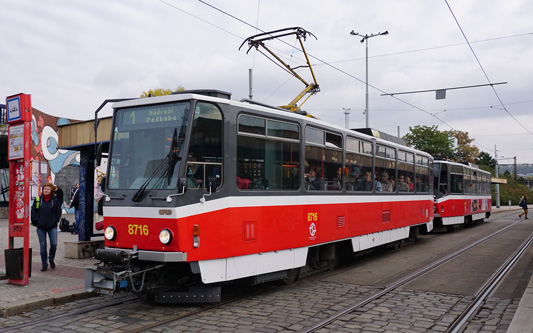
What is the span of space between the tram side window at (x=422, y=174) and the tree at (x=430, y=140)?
115 ft

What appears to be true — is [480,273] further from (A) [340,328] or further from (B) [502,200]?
(B) [502,200]

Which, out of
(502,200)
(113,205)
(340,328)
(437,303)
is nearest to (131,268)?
(113,205)

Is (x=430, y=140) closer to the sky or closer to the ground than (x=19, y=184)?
closer to the sky

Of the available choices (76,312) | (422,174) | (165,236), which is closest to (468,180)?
(422,174)

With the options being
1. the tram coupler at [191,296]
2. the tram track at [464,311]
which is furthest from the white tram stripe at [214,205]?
the tram track at [464,311]

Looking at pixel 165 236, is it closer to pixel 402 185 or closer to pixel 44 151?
pixel 402 185

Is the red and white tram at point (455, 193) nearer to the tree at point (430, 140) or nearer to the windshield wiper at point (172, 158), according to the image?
the windshield wiper at point (172, 158)

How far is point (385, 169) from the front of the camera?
12578 millimetres

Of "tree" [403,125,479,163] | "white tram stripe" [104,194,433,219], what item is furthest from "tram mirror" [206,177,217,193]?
"tree" [403,125,479,163]

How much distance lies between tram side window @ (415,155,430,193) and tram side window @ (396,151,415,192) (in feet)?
1.58

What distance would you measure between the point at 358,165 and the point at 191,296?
17.7 ft

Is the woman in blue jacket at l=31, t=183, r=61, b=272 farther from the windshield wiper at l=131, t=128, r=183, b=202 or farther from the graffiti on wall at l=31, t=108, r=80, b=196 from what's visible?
the graffiti on wall at l=31, t=108, r=80, b=196

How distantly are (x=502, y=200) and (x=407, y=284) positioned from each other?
59.1 meters

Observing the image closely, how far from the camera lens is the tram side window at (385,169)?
12086 mm
